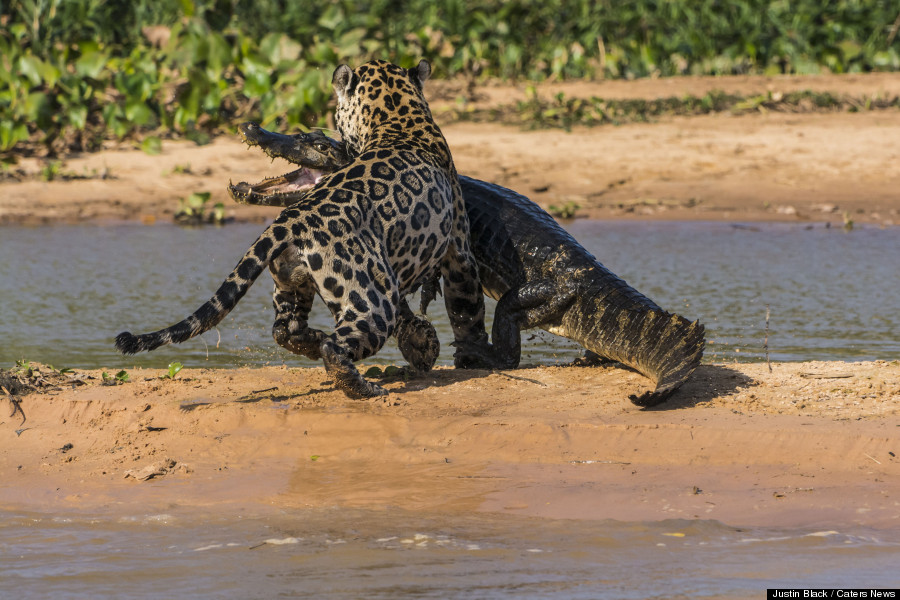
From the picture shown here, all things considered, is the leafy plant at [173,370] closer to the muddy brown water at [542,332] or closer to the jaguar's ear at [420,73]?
the muddy brown water at [542,332]

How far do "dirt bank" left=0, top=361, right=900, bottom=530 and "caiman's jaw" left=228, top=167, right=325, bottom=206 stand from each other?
39.5 inches

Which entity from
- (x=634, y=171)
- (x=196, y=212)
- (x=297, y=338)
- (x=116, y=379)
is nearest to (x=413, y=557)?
(x=297, y=338)

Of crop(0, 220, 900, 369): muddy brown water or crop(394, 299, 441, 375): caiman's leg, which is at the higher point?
crop(394, 299, 441, 375): caiman's leg

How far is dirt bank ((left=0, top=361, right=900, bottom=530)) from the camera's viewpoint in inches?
156

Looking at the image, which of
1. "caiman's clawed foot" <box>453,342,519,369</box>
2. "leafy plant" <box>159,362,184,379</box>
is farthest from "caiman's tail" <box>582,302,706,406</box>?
"leafy plant" <box>159,362,184,379</box>

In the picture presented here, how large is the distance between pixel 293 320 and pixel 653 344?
1.64m

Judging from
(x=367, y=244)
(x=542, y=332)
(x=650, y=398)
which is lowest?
(x=542, y=332)

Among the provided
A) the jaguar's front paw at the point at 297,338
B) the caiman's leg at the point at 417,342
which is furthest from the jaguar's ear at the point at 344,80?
the jaguar's front paw at the point at 297,338

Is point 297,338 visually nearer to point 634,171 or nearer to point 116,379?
point 116,379

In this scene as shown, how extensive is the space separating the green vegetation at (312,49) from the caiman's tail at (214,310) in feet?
27.2

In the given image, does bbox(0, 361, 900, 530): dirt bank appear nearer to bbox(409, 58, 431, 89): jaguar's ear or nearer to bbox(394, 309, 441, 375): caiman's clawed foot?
bbox(394, 309, 441, 375): caiman's clawed foot

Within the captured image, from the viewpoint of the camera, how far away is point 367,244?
5.05m

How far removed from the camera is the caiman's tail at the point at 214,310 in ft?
14.2

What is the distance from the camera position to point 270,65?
13742 millimetres
